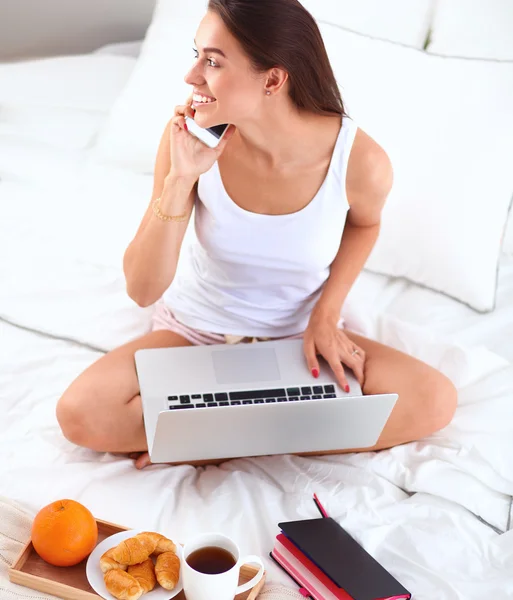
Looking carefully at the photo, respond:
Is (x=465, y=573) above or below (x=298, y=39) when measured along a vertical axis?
below

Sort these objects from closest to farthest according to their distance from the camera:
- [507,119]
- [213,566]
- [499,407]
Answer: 1. [213,566]
2. [499,407]
3. [507,119]

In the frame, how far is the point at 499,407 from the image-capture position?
1604 millimetres

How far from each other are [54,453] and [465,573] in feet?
2.31

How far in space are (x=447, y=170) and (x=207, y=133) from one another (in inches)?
26.5

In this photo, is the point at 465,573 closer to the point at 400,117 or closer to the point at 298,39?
the point at 298,39

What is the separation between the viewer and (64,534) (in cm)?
118

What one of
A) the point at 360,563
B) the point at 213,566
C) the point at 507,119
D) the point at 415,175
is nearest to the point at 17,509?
the point at 213,566

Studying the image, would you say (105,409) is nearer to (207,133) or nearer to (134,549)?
(134,549)

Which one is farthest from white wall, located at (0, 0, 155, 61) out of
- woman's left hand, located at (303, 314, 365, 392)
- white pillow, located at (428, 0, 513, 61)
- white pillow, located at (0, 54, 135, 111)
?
woman's left hand, located at (303, 314, 365, 392)

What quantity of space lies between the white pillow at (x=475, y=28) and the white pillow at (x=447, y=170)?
173mm

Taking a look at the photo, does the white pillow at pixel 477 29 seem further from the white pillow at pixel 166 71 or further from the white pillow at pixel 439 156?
the white pillow at pixel 439 156

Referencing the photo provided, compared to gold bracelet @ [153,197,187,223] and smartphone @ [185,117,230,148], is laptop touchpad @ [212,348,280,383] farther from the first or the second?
smartphone @ [185,117,230,148]

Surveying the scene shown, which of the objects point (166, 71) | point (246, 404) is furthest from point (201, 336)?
point (166, 71)

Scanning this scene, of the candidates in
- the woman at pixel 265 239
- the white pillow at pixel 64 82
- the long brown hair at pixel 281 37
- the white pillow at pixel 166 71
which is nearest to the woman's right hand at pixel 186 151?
the woman at pixel 265 239
